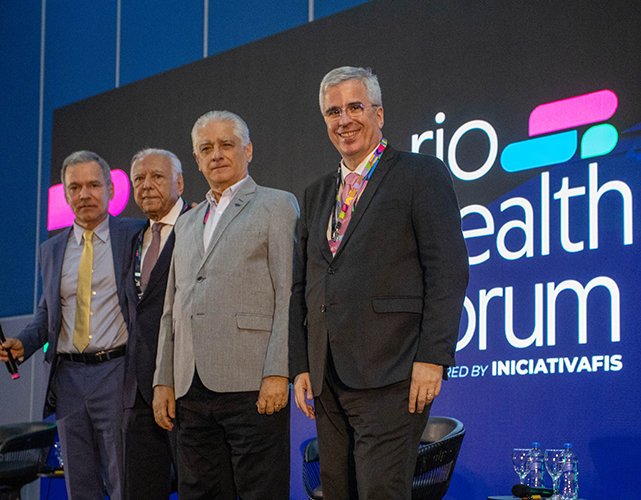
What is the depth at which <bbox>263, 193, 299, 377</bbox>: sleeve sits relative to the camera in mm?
2490

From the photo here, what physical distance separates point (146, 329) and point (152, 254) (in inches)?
13.6

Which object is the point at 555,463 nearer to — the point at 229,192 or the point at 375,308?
the point at 375,308

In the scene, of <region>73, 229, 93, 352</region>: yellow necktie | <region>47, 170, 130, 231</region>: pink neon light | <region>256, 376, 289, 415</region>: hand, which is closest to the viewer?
<region>256, 376, 289, 415</region>: hand

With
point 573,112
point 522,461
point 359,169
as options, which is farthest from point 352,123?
point 522,461

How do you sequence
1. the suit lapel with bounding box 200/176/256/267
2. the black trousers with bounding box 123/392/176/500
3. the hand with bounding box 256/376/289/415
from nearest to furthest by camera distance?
the hand with bounding box 256/376/289/415
the suit lapel with bounding box 200/176/256/267
the black trousers with bounding box 123/392/176/500

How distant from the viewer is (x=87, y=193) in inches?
136

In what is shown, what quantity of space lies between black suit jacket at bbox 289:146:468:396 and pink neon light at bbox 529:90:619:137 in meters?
1.65

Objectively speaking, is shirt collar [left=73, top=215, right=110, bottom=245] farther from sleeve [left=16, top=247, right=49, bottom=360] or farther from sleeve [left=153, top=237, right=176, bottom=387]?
sleeve [left=153, top=237, right=176, bottom=387]

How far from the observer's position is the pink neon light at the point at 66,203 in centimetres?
597

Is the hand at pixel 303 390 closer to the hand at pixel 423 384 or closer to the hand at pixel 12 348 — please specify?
the hand at pixel 423 384

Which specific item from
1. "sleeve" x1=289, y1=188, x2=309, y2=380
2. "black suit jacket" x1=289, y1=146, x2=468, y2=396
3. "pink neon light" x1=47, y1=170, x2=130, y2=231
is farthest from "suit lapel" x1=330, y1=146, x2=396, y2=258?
"pink neon light" x1=47, y1=170, x2=130, y2=231

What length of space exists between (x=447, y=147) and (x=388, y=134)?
444 mm

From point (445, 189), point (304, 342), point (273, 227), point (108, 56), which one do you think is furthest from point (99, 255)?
point (108, 56)

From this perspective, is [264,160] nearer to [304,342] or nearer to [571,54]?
[571,54]
